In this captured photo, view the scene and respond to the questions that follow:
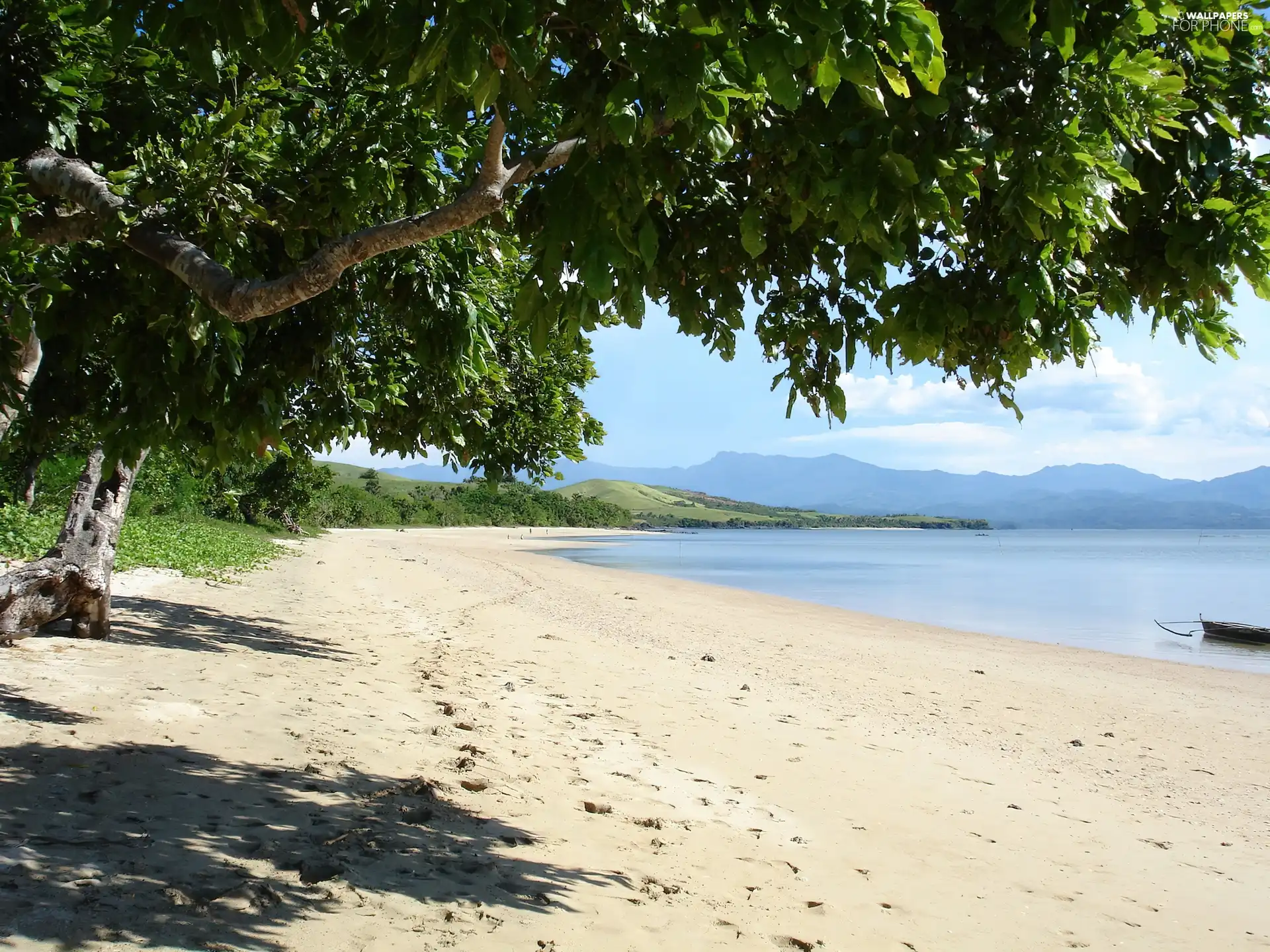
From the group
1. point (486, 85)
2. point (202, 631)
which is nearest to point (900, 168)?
point (486, 85)

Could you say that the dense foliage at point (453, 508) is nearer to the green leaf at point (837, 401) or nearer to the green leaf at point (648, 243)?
the green leaf at point (837, 401)

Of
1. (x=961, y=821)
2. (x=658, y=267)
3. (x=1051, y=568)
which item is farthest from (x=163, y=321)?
(x=1051, y=568)

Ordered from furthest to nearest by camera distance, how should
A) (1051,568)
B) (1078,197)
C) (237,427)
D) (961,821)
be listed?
(1051,568)
(961,821)
(237,427)
(1078,197)

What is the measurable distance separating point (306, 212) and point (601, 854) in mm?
4114

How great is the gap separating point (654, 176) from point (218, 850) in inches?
139

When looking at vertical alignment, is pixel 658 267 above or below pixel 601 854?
above

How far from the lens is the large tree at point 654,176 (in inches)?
93.4

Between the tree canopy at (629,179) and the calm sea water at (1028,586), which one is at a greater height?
the tree canopy at (629,179)

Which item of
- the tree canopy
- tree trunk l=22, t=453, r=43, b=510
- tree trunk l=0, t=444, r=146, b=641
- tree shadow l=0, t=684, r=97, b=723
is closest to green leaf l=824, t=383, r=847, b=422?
the tree canopy

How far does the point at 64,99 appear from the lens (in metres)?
4.64

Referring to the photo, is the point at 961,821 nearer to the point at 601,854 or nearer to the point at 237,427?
Result: the point at 601,854

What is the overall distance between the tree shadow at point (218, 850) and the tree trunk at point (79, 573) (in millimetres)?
3647

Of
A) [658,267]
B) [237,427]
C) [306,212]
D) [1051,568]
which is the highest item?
[306,212]

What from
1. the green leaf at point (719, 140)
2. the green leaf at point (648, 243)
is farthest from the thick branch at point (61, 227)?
the green leaf at point (719, 140)
